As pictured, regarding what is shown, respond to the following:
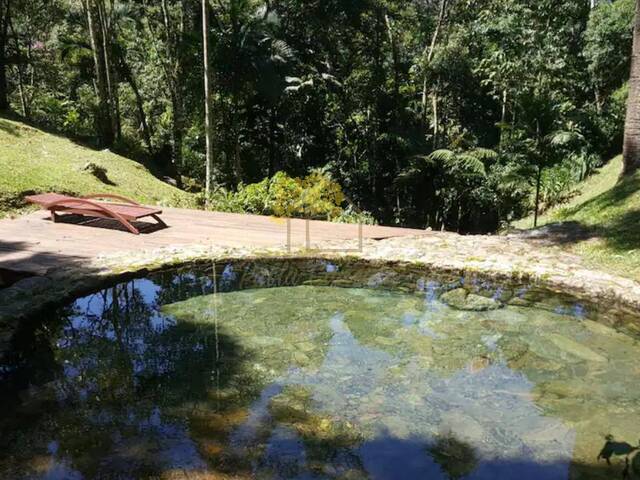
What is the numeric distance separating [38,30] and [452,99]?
14932mm

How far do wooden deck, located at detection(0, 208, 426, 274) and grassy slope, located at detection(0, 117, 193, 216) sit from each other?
142cm

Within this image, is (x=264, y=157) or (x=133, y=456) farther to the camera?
(x=264, y=157)

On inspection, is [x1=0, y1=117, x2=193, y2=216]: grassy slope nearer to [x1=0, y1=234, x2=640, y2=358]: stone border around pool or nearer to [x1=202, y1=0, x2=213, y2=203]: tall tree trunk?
[x1=202, y1=0, x2=213, y2=203]: tall tree trunk

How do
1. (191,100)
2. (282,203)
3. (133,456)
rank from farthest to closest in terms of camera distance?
(191,100) < (282,203) < (133,456)

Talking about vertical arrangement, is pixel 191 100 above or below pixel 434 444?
above

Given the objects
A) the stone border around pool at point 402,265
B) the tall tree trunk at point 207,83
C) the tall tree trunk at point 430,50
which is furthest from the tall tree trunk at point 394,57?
the stone border around pool at point 402,265

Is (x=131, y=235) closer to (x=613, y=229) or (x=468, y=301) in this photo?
(x=468, y=301)

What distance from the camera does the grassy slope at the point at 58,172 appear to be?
10398 mm

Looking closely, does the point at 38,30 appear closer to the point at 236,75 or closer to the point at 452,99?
the point at 236,75

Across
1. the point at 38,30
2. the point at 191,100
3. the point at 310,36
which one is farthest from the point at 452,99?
the point at 38,30

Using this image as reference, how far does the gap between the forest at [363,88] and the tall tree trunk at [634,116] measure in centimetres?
505

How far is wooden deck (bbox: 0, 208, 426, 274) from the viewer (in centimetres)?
695

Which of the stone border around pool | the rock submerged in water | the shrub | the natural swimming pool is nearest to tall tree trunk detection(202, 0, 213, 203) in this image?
the shrub

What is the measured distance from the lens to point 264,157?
18641 mm
